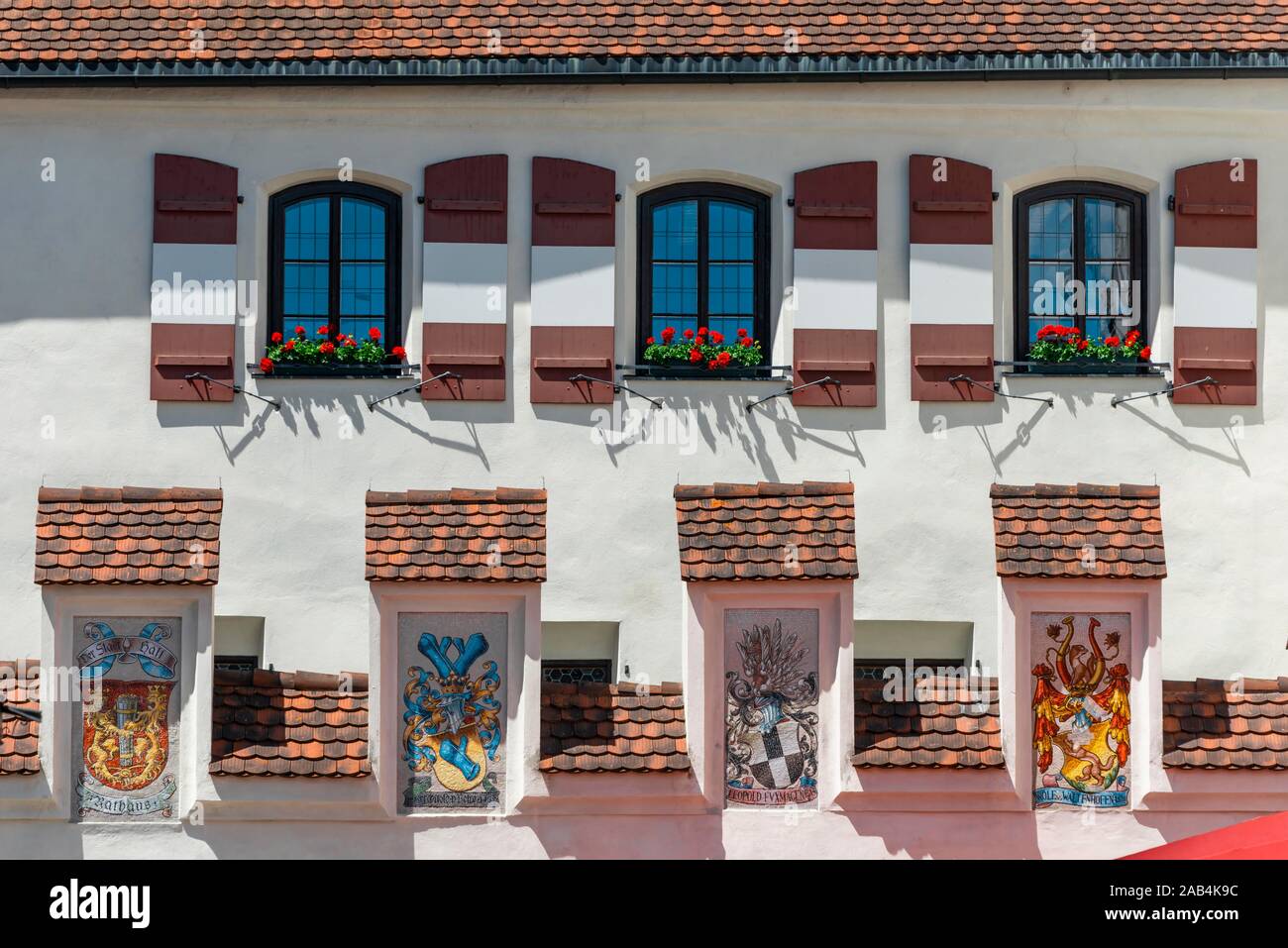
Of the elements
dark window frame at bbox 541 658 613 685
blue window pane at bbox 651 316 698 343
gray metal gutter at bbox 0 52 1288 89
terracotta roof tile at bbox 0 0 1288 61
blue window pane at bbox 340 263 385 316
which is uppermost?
terracotta roof tile at bbox 0 0 1288 61

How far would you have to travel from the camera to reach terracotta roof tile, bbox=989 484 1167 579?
1352cm

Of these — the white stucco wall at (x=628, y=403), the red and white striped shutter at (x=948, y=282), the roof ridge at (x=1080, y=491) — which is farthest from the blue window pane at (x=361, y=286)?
the roof ridge at (x=1080, y=491)

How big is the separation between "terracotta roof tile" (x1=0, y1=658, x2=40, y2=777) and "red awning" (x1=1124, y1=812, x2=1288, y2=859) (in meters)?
6.58

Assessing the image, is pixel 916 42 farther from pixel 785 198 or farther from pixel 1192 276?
pixel 1192 276

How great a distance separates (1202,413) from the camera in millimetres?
16359

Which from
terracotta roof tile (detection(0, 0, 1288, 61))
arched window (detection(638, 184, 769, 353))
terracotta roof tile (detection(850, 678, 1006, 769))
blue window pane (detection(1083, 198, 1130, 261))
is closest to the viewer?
terracotta roof tile (detection(850, 678, 1006, 769))

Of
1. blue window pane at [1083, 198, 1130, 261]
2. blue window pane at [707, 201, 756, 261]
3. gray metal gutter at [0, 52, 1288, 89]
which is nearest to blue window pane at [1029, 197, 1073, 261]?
blue window pane at [1083, 198, 1130, 261]

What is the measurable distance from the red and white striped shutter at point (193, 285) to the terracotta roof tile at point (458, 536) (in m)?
2.92

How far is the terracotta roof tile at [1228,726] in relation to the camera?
44.8 feet

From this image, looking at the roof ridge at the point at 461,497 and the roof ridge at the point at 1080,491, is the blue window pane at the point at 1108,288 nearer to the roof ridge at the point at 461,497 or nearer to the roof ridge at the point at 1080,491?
the roof ridge at the point at 1080,491

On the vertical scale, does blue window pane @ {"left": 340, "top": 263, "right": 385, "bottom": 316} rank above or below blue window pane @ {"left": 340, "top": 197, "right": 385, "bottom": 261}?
below

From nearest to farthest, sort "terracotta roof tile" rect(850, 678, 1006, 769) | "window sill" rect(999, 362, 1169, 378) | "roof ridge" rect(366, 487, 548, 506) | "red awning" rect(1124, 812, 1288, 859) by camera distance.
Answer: "red awning" rect(1124, 812, 1288, 859) < "terracotta roof tile" rect(850, 678, 1006, 769) < "roof ridge" rect(366, 487, 548, 506) < "window sill" rect(999, 362, 1169, 378)

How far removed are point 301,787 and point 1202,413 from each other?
7085 millimetres

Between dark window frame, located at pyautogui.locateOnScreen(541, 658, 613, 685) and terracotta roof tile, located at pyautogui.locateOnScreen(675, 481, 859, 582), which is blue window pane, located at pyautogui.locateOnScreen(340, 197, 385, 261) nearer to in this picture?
dark window frame, located at pyautogui.locateOnScreen(541, 658, 613, 685)
